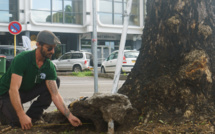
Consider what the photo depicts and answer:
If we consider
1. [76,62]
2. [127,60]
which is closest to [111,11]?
[76,62]

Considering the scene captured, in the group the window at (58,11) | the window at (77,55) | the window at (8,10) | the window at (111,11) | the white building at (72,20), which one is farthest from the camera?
the window at (111,11)

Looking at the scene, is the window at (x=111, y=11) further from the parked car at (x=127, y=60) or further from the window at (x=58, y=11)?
the parked car at (x=127, y=60)

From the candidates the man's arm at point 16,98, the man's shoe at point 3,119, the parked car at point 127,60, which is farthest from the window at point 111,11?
the man's arm at point 16,98

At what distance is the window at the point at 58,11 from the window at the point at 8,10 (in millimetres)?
1693

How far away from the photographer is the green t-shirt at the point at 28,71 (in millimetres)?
3260

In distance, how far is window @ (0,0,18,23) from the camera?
2589 cm

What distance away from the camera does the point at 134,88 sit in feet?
12.1

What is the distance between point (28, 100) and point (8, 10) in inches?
962

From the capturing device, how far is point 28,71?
340cm

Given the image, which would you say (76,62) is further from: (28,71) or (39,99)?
(28,71)

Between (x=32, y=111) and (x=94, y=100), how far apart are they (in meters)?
1.03

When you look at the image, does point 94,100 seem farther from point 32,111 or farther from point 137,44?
point 137,44

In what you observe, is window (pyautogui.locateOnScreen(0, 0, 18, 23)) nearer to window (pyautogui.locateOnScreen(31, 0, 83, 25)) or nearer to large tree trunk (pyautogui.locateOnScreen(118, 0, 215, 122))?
window (pyautogui.locateOnScreen(31, 0, 83, 25))

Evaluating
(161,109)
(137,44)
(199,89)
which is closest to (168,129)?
(161,109)
